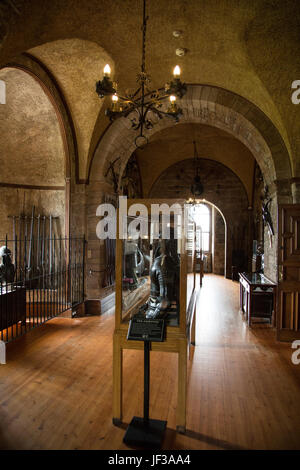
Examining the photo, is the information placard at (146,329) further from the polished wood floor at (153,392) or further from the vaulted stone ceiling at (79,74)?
the vaulted stone ceiling at (79,74)

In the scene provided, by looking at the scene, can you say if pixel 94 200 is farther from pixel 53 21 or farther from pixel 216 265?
pixel 216 265

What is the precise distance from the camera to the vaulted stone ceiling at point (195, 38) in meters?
3.99

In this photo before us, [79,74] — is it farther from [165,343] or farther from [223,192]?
[223,192]

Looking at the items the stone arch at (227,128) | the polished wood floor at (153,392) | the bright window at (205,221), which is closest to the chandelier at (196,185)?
the bright window at (205,221)

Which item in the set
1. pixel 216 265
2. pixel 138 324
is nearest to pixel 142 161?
pixel 216 265

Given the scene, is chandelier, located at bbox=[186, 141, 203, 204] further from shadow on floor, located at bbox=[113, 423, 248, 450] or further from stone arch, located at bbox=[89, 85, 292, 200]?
shadow on floor, located at bbox=[113, 423, 248, 450]

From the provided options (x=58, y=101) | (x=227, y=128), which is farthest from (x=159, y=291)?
(x=227, y=128)

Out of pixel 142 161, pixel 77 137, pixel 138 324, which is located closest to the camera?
pixel 138 324

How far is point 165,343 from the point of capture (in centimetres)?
269

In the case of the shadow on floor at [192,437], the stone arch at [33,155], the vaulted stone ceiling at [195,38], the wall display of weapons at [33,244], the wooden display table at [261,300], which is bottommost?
the shadow on floor at [192,437]

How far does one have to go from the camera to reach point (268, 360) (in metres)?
4.27

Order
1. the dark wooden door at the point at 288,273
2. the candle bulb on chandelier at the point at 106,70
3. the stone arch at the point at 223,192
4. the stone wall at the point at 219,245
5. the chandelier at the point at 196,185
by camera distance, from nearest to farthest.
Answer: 1. the candle bulb on chandelier at the point at 106,70
2. the dark wooden door at the point at 288,273
3. the stone arch at the point at 223,192
4. the chandelier at the point at 196,185
5. the stone wall at the point at 219,245

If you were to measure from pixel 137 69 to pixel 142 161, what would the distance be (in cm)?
643

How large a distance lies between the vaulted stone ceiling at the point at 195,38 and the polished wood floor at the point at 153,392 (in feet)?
11.0
